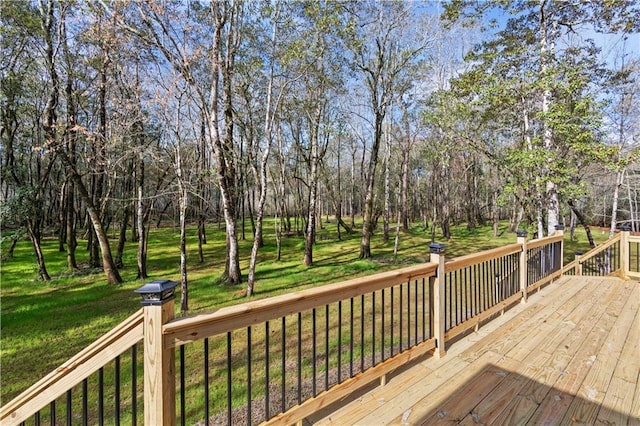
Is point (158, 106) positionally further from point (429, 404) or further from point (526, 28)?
point (526, 28)

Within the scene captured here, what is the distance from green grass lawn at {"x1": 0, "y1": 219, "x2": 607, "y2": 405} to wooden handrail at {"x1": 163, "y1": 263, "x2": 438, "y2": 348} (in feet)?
14.4

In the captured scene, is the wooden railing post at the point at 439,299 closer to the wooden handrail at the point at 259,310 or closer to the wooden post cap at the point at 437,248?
the wooden post cap at the point at 437,248

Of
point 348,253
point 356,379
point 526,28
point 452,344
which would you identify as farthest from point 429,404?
point 348,253

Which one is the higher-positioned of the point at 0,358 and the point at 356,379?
the point at 356,379

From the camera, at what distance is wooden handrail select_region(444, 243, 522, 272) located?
2.69 metres

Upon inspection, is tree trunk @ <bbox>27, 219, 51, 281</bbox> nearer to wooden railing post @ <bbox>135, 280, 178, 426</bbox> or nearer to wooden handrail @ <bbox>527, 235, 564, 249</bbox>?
wooden railing post @ <bbox>135, 280, 178, 426</bbox>

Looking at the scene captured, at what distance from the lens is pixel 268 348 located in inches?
66.5

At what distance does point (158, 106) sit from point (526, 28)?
29.8 feet

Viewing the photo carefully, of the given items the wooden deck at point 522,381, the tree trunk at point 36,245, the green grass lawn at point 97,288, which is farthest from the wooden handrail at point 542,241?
the tree trunk at point 36,245

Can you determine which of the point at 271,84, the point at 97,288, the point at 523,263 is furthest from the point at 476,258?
the point at 97,288

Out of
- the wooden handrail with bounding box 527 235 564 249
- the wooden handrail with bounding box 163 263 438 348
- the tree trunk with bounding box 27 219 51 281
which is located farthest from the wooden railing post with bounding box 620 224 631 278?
the tree trunk with bounding box 27 219 51 281

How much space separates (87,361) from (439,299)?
250cm

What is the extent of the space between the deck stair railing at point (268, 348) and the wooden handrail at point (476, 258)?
0.05 feet

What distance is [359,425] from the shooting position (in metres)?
1.79
